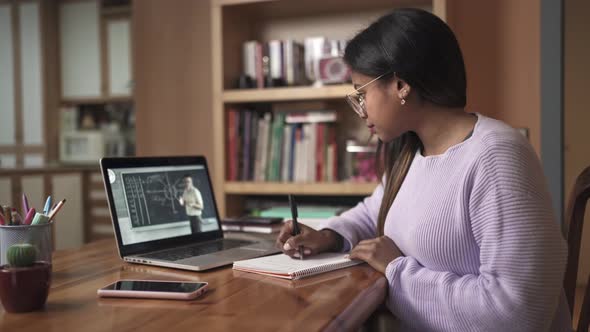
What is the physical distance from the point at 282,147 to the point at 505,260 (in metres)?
1.49

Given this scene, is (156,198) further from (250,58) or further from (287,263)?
(250,58)

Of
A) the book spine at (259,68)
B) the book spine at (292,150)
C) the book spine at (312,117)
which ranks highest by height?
the book spine at (259,68)

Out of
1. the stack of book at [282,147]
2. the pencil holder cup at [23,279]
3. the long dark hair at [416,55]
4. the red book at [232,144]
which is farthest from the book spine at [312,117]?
the pencil holder cup at [23,279]

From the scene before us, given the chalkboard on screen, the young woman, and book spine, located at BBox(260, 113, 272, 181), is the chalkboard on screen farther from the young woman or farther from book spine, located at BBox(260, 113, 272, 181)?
book spine, located at BBox(260, 113, 272, 181)

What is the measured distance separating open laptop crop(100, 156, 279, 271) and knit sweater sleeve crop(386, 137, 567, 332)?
1.43 feet

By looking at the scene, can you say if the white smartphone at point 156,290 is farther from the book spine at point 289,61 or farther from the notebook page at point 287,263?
the book spine at point 289,61

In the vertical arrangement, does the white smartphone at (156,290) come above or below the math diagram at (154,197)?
below

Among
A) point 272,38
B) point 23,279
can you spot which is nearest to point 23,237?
point 23,279

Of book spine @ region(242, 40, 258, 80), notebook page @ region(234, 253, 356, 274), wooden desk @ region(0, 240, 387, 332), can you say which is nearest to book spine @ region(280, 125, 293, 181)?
book spine @ region(242, 40, 258, 80)

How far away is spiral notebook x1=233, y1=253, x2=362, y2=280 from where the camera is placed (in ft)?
3.50

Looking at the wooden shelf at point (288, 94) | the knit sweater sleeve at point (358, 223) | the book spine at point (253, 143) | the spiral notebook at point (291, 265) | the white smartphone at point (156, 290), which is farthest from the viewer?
the book spine at point (253, 143)

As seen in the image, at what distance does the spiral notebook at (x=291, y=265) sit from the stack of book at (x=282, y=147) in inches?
42.8

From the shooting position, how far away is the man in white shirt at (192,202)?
1418mm

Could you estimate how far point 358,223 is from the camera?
1440 mm
